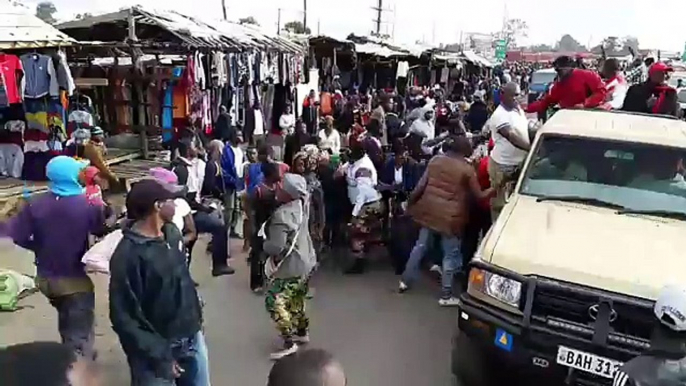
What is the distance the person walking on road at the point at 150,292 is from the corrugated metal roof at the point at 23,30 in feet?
22.9

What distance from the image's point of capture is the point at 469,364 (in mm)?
4918

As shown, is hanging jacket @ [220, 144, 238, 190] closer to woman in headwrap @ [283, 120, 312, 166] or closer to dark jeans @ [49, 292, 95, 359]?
woman in headwrap @ [283, 120, 312, 166]

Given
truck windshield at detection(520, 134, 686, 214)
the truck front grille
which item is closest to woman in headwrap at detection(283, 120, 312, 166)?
truck windshield at detection(520, 134, 686, 214)

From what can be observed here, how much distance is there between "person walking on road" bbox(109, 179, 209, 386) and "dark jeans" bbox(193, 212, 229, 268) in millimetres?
3423

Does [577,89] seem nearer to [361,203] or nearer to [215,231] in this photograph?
[361,203]

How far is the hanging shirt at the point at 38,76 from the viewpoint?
403 inches

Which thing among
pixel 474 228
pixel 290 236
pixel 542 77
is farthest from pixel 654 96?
pixel 542 77

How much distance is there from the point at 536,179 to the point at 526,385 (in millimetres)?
1701

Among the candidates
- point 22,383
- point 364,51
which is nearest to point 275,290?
point 22,383

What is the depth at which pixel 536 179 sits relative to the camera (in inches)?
224

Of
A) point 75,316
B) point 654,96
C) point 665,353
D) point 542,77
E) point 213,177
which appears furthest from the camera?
point 542,77

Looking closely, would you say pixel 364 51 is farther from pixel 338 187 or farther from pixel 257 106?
pixel 338 187

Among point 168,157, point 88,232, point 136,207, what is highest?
point 136,207

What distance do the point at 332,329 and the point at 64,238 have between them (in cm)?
275
